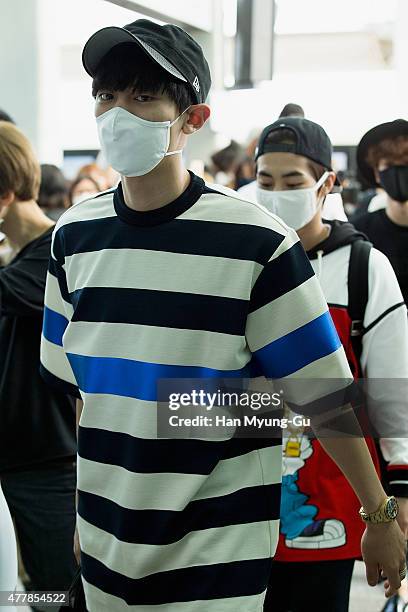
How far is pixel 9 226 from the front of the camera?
292 cm

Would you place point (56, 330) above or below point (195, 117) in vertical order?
below

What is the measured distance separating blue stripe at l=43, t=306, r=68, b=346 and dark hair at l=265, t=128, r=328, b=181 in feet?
2.88

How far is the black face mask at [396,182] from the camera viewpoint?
3605 mm

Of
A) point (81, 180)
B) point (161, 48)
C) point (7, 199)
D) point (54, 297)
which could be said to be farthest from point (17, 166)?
point (81, 180)

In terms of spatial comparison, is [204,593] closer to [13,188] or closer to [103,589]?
[103,589]

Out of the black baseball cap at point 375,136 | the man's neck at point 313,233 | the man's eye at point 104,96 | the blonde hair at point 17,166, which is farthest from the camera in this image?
the black baseball cap at point 375,136

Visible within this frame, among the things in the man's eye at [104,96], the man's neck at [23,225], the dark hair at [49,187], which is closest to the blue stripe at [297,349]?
the man's eye at [104,96]

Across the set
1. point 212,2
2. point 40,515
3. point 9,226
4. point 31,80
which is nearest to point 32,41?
point 31,80

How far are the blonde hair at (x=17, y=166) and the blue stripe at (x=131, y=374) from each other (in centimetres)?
117

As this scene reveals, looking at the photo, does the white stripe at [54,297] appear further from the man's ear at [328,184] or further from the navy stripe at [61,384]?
the man's ear at [328,184]

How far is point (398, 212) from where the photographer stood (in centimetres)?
364

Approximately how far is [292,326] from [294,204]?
840 millimetres

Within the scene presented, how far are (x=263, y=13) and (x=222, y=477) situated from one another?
3453 mm

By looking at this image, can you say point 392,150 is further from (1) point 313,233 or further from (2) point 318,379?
(2) point 318,379
